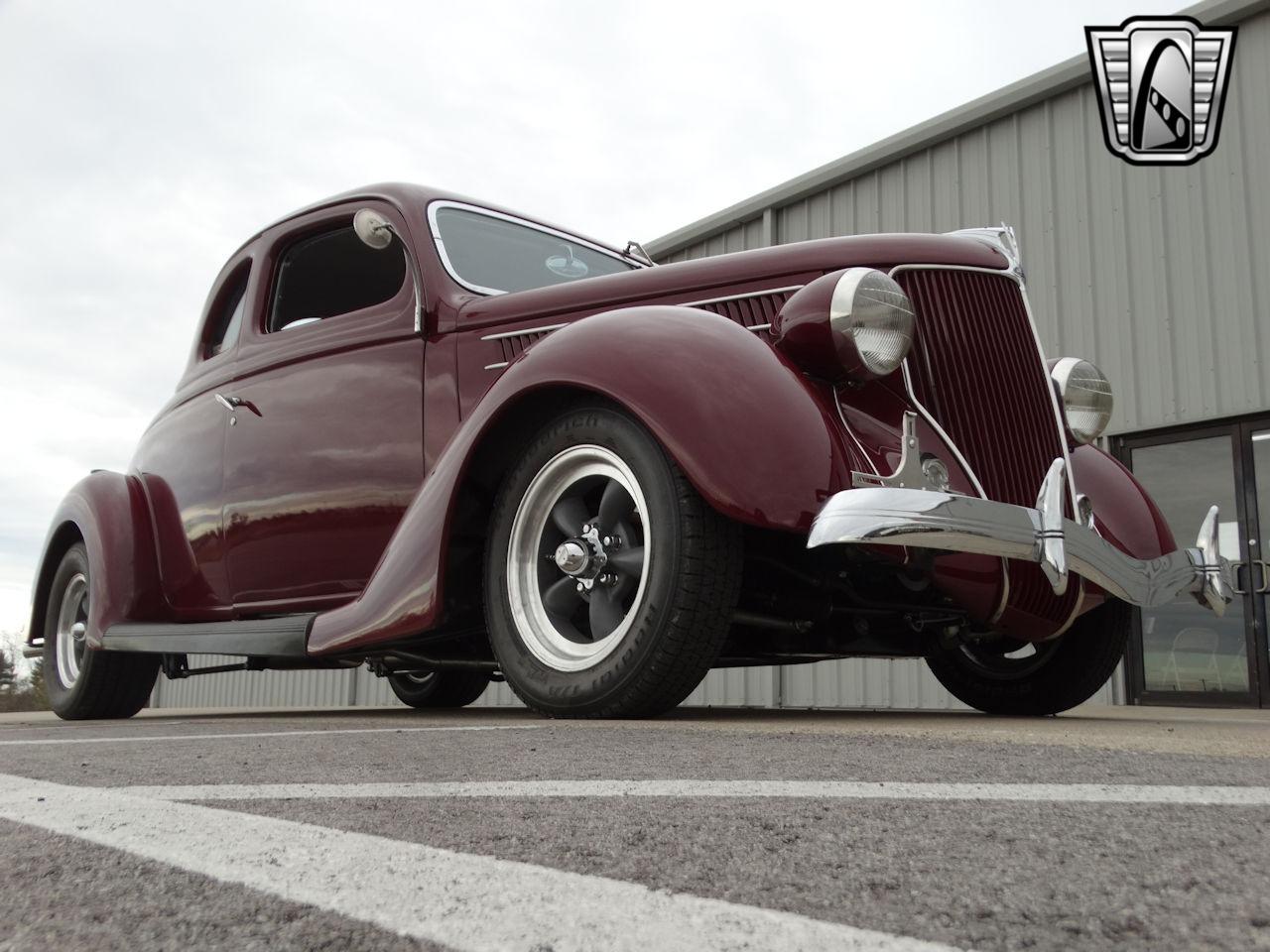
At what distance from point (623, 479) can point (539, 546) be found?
347mm

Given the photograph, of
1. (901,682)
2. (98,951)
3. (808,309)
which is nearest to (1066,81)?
(901,682)

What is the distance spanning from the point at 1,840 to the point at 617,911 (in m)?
0.75

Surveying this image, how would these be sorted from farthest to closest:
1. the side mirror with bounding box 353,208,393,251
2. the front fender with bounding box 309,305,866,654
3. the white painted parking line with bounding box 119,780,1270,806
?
the side mirror with bounding box 353,208,393,251 → the front fender with bounding box 309,305,866,654 → the white painted parking line with bounding box 119,780,1270,806

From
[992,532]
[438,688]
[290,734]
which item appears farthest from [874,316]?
[438,688]

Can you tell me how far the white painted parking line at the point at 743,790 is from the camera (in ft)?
4.49

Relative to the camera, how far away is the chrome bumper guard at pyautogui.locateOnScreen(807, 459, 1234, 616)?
2.46m

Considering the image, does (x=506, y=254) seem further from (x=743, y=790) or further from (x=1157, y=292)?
(x=1157, y=292)

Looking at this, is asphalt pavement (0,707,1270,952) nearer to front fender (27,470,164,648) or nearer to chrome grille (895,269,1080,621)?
chrome grille (895,269,1080,621)

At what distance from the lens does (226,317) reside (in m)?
5.07

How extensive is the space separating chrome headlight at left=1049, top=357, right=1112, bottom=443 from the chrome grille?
0.69 feet

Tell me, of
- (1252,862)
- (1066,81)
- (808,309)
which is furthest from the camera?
(1066,81)

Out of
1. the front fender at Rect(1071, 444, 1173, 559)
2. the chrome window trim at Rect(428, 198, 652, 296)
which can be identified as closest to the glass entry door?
the front fender at Rect(1071, 444, 1173, 559)

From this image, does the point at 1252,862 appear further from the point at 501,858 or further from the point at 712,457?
the point at 712,457

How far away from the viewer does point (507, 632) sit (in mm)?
2988
